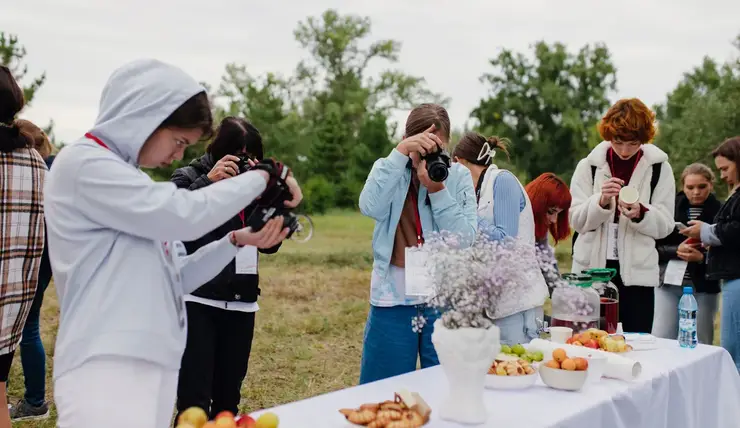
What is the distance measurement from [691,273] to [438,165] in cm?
250

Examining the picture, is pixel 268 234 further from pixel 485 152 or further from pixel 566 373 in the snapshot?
pixel 485 152

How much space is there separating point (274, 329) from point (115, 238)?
4.87 m

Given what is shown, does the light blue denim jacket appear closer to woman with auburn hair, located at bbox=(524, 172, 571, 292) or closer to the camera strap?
the camera strap

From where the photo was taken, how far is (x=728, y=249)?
3504 mm

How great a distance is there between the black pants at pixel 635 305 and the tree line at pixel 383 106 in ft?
58.4

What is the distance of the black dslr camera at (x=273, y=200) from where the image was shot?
140 cm

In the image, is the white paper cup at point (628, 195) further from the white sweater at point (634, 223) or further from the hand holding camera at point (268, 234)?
the hand holding camera at point (268, 234)

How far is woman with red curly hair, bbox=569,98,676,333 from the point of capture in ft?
10.2

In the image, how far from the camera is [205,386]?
7.73 ft

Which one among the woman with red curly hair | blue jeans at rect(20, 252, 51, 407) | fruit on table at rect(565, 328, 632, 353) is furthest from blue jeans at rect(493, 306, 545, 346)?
blue jeans at rect(20, 252, 51, 407)

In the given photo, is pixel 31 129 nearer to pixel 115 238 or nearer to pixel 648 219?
pixel 115 238

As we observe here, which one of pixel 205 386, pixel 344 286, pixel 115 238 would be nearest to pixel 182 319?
pixel 115 238

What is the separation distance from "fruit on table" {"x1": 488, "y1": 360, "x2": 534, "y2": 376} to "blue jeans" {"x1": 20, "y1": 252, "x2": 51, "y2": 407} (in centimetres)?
235

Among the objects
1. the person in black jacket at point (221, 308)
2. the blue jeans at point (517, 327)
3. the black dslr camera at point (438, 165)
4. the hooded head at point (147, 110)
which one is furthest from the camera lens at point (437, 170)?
the hooded head at point (147, 110)
